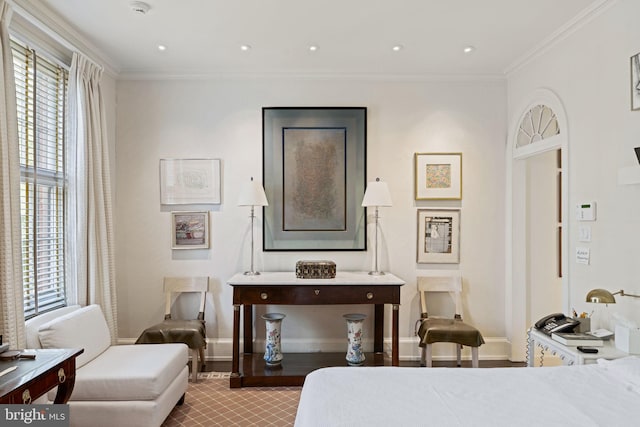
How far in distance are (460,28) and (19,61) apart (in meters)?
3.14

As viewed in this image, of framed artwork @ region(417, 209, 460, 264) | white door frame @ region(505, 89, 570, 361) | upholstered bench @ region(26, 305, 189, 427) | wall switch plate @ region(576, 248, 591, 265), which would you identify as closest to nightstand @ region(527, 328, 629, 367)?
wall switch plate @ region(576, 248, 591, 265)

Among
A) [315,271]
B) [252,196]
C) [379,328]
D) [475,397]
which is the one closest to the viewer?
[475,397]

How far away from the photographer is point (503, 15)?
2906 millimetres

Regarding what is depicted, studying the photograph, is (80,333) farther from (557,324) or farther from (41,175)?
(557,324)

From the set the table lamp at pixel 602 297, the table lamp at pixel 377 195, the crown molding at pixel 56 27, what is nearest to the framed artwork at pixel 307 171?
the table lamp at pixel 377 195

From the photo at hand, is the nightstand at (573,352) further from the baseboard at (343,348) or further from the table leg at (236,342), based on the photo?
the table leg at (236,342)

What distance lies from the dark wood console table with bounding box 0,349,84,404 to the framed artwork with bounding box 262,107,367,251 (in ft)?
6.92

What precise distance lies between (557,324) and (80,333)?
320cm

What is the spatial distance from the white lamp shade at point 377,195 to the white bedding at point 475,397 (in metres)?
1.83

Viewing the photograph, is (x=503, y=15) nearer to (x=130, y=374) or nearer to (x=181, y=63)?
(x=181, y=63)

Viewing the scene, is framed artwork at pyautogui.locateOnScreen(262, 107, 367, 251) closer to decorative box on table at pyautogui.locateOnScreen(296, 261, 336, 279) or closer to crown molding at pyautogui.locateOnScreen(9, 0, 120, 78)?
decorative box on table at pyautogui.locateOnScreen(296, 261, 336, 279)

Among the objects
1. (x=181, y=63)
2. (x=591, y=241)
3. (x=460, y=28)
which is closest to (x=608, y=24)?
(x=460, y=28)

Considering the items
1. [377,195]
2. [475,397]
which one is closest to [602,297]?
[475,397]

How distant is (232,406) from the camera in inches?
121
